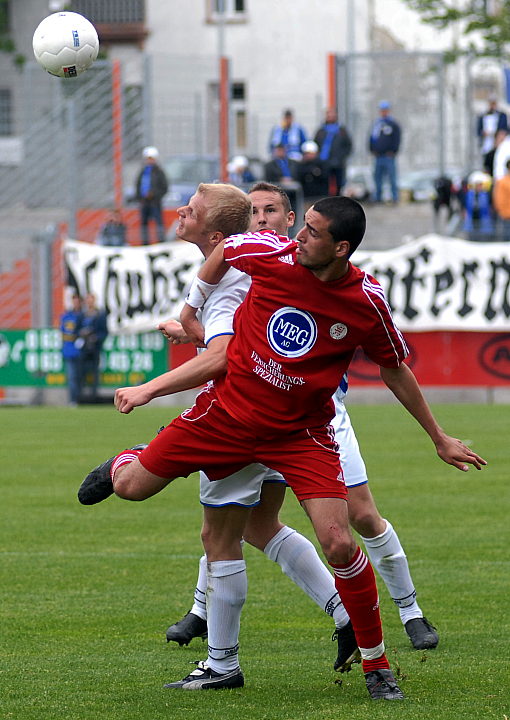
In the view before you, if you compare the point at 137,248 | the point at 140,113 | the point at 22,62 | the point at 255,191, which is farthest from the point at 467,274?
the point at 22,62

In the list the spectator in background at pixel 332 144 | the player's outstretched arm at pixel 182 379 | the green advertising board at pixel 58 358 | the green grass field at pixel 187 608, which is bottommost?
the green advertising board at pixel 58 358

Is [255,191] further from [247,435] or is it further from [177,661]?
[177,661]

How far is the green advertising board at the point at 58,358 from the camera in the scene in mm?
23312

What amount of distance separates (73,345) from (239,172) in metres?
4.80

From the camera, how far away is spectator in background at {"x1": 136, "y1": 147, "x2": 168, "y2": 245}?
80.9 ft

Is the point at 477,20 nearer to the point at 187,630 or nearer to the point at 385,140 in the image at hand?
the point at 385,140

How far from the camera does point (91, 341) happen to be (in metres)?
23.0

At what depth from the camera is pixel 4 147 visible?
113ft

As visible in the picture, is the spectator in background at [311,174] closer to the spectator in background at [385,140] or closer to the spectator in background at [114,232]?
the spectator in background at [385,140]

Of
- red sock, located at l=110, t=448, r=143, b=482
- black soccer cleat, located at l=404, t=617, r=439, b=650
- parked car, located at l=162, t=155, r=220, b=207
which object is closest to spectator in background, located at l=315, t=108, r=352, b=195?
parked car, located at l=162, t=155, r=220, b=207

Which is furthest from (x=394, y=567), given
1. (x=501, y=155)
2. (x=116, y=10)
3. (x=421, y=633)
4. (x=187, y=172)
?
(x=116, y=10)

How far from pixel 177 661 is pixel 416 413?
5.34 ft

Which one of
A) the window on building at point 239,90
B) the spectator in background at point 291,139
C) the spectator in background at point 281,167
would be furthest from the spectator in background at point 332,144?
the window on building at point 239,90

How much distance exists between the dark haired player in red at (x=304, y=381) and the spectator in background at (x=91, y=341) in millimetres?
17746
